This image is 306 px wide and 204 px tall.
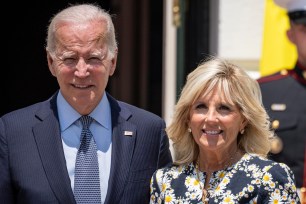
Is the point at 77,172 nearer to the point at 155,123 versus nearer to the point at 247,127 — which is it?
the point at 155,123

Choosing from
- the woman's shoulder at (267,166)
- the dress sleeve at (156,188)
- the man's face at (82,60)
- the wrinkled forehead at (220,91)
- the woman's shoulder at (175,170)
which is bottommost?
the dress sleeve at (156,188)

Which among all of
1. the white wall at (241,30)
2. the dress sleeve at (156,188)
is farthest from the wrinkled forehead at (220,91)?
the white wall at (241,30)

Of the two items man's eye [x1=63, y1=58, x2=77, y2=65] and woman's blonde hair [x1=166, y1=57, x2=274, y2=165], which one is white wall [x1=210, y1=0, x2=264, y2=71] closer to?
woman's blonde hair [x1=166, y1=57, x2=274, y2=165]

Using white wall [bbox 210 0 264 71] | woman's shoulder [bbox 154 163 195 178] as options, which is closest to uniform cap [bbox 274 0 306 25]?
white wall [bbox 210 0 264 71]

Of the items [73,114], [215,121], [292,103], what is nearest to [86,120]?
[73,114]

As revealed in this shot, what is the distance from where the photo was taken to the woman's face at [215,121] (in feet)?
10.4

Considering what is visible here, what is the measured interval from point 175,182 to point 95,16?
0.65m

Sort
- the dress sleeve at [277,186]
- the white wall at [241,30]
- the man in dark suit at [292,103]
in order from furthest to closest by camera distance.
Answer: the white wall at [241,30]
the man in dark suit at [292,103]
the dress sleeve at [277,186]

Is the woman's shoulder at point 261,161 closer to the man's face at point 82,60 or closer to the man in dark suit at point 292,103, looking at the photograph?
the man's face at point 82,60

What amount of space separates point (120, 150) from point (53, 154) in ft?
0.80

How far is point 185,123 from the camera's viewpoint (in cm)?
334

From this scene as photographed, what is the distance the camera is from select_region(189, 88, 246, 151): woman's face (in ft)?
10.4

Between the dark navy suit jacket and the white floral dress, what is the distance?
0.09m

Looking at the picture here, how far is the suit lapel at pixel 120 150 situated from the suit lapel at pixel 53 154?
156 millimetres
